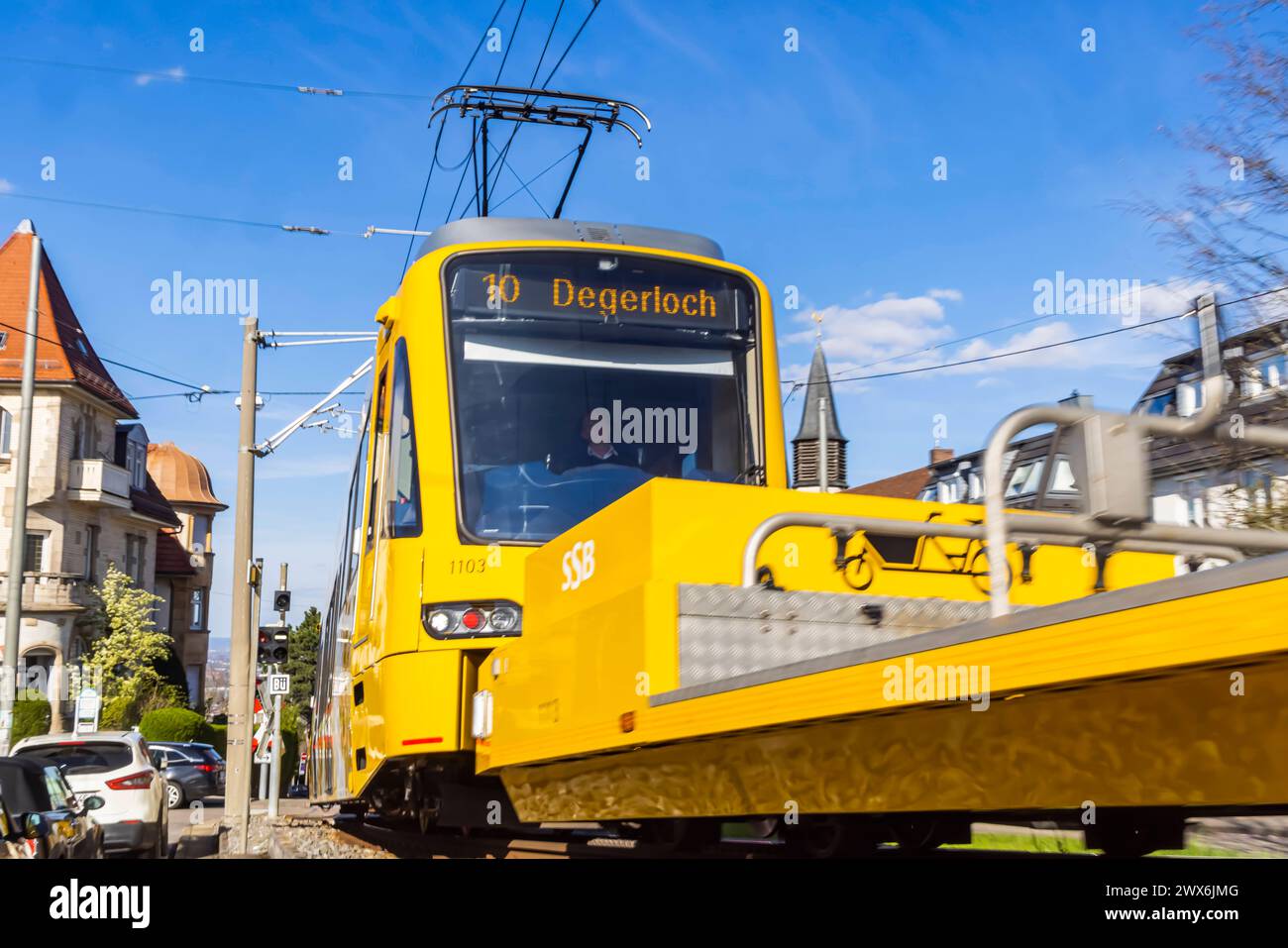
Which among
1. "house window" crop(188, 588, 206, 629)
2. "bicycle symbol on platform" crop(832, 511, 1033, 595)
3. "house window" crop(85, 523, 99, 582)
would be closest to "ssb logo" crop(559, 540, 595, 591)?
"bicycle symbol on platform" crop(832, 511, 1033, 595)

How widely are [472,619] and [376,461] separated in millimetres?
1792

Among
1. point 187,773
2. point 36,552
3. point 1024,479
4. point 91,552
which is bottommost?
point 187,773

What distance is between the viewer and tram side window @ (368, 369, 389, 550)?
8156 mm

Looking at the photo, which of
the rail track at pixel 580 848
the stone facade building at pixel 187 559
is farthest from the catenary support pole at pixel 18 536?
the stone facade building at pixel 187 559

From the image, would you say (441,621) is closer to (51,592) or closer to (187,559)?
(51,592)

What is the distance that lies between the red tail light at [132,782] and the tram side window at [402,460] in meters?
8.41

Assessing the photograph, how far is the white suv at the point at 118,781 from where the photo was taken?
14062 millimetres

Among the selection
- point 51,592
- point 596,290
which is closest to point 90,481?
point 51,592

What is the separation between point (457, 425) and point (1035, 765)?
199 inches

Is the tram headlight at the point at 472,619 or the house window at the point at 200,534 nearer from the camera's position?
the tram headlight at the point at 472,619

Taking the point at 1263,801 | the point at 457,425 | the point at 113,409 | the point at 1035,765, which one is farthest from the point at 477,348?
the point at 113,409

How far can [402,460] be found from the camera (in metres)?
7.60

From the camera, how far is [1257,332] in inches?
419

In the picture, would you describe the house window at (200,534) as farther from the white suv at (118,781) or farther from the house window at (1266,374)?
the house window at (1266,374)
